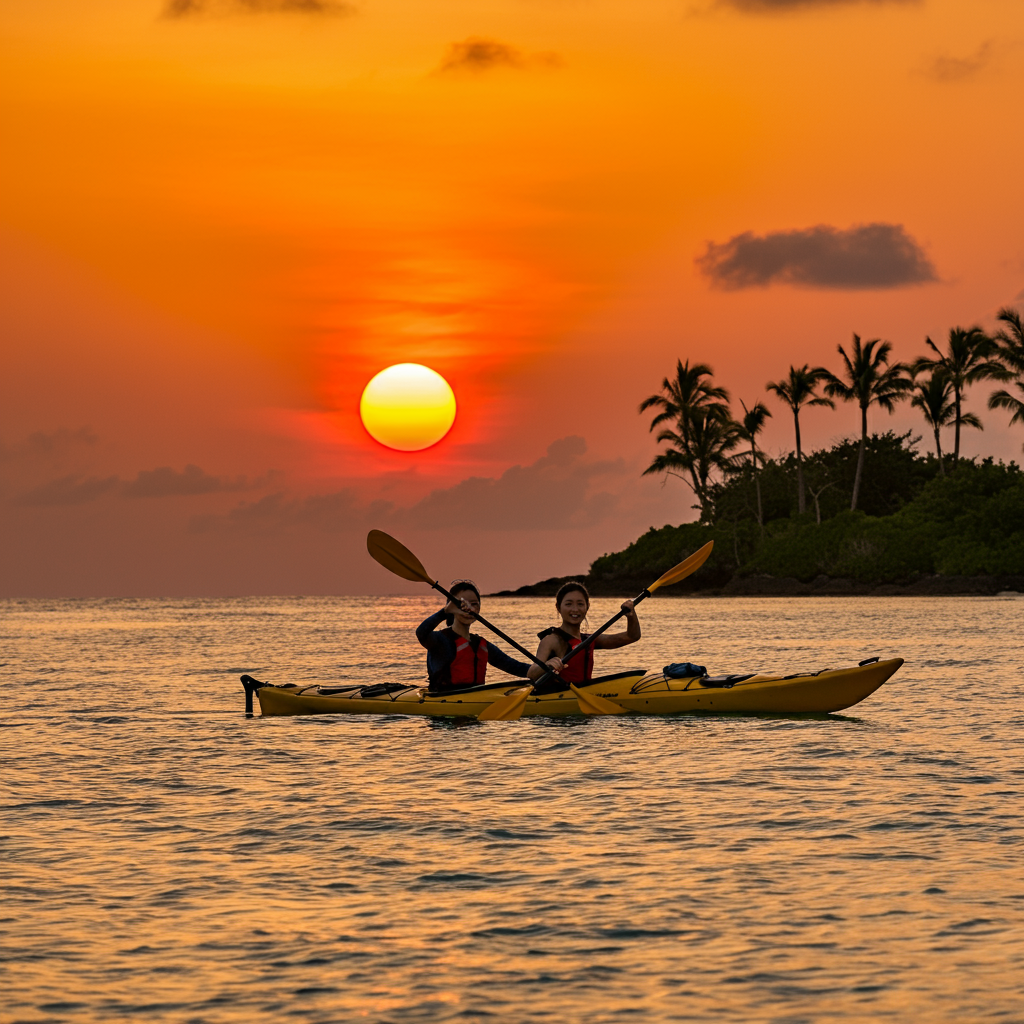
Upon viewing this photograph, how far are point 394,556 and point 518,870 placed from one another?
391 inches

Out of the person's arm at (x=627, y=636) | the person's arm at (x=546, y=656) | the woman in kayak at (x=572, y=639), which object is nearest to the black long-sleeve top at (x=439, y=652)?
the person's arm at (x=546, y=656)

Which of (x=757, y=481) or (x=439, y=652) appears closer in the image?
(x=439, y=652)

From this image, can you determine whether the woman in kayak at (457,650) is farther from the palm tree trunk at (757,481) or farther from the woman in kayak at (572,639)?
the palm tree trunk at (757,481)

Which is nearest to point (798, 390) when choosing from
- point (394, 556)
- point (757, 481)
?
point (757, 481)

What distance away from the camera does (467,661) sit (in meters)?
14.1

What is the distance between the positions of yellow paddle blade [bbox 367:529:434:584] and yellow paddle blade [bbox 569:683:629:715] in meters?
3.52

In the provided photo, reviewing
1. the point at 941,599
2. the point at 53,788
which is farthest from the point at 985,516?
the point at 53,788

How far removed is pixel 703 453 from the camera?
63.2 meters

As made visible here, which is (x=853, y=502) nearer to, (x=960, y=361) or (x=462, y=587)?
(x=960, y=361)

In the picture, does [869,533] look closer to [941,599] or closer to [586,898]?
[941,599]

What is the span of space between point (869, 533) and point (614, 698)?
48.6 meters

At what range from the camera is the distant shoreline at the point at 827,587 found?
5731 cm

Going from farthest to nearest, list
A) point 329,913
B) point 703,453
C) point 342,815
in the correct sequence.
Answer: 1. point 703,453
2. point 342,815
3. point 329,913

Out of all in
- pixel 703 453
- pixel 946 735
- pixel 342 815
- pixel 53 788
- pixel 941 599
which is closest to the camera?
pixel 342 815
